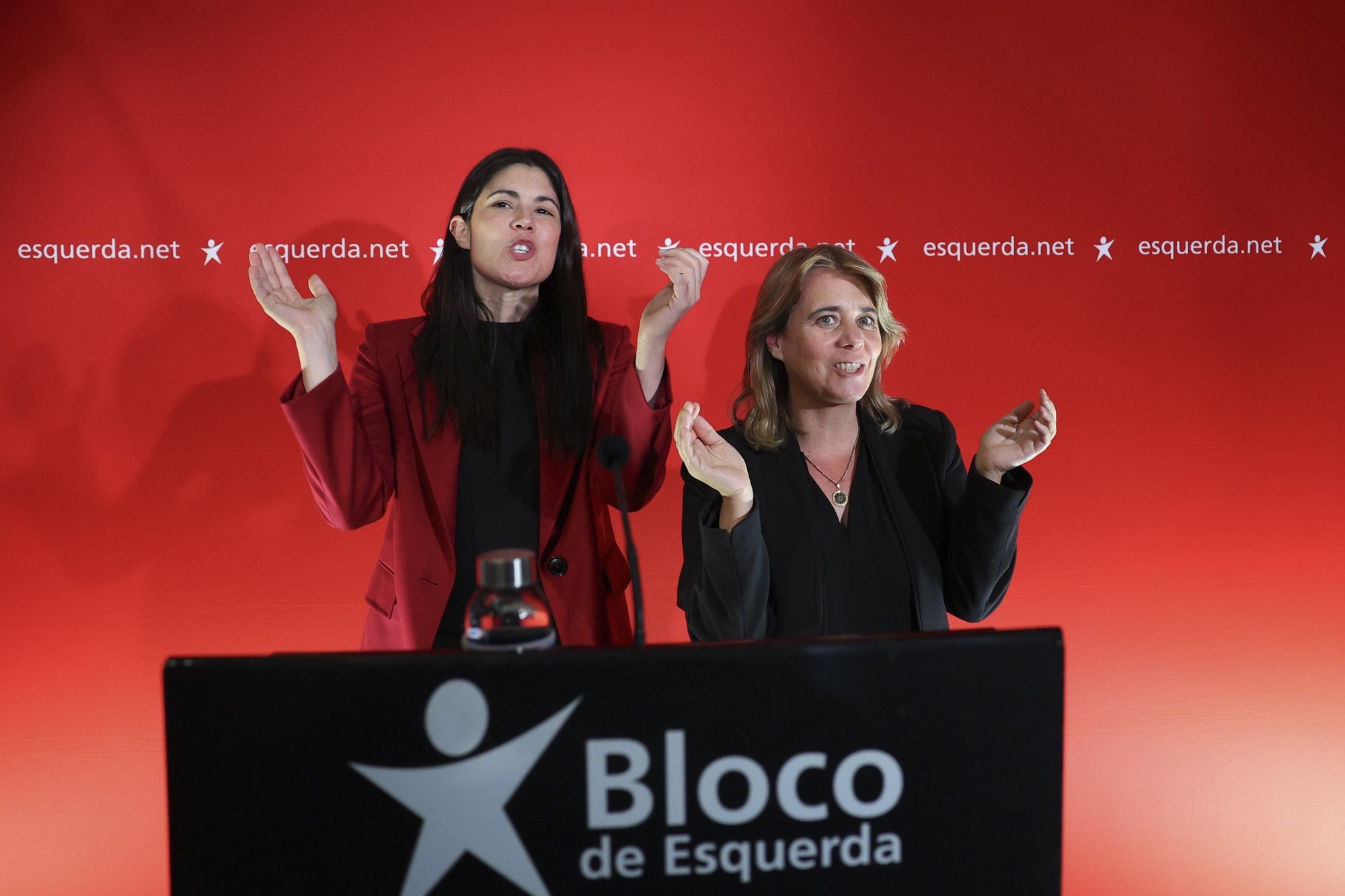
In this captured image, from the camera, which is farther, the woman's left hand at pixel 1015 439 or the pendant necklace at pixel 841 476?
the pendant necklace at pixel 841 476

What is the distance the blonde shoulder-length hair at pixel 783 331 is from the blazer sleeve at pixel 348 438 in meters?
0.63

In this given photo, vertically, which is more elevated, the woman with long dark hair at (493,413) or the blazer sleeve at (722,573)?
the woman with long dark hair at (493,413)

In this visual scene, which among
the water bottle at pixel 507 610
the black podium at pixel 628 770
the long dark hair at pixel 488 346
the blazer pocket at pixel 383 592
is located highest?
the long dark hair at pixel 488 346

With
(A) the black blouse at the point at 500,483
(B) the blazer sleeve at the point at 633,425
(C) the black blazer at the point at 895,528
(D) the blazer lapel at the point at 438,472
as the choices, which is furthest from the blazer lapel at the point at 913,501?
(D) the blazer lapel at the point at 438,472

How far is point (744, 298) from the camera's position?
7.95 feet

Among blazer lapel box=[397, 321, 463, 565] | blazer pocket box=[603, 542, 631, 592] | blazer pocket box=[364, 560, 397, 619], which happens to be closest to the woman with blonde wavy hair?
blazer pocket box=[603, 542, 631, 592]

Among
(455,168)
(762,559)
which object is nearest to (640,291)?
(455,168)

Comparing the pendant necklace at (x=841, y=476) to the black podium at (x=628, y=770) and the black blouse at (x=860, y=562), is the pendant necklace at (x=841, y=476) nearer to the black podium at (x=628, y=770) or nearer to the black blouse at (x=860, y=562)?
the black blouse at (x=860, y=562)

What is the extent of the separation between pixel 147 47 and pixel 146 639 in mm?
1318

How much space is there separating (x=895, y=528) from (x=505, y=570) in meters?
1.01

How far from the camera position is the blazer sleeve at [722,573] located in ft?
5.08

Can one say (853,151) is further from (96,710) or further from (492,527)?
(96,710)

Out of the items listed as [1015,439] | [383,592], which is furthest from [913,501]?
[383,592]

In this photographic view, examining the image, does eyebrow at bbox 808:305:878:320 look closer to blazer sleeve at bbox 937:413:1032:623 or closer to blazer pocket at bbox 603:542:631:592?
blazer sleeve at bbox 937:413:1032:623
